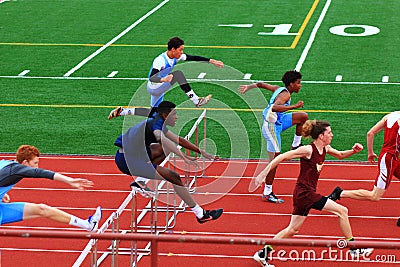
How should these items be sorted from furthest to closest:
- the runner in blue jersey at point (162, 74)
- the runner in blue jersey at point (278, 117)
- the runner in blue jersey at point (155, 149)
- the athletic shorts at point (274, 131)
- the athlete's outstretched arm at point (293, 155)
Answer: the runner in blue jersey at point (162, 74)
the athletic shorts at point (274, 131)
the runner in blue jersey at point (278, 117)
the runner in blue jersey at point (155, 149)
the athlete's outstretched arm at point (293, 155)

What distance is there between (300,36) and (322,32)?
944 millimetres

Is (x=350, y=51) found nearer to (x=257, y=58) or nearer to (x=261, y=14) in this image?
(x=257, y=58)

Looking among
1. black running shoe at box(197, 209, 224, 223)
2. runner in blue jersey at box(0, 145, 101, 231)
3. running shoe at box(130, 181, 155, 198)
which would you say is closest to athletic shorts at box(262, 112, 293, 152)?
black running shoe at box(197, 209, 224, 223)

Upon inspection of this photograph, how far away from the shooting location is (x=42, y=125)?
18.6 metres

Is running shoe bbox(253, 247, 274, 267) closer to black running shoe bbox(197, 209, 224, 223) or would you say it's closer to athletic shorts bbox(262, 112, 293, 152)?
black running shoe bbox(197, 209, 224, 223)

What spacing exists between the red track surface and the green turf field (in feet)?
3.44

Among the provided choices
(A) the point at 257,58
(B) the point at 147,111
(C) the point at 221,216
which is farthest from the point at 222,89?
(C) the point at 221,216

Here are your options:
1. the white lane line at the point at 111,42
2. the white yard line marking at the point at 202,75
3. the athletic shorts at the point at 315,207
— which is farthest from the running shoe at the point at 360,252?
the white lane line at the point at 111,42

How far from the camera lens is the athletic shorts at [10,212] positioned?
10.4m

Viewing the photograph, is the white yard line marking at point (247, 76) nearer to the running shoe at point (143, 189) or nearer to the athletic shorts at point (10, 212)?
the running shoe at point (143, 189)

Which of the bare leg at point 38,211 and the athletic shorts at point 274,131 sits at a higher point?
the bare leg at point 38,211


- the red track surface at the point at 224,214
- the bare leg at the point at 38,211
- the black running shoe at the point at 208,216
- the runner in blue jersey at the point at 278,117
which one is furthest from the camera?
the runner in blue jersey at the point at 278,117

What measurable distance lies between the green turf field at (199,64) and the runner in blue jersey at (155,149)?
4579 mm

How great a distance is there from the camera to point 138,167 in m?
12.2
